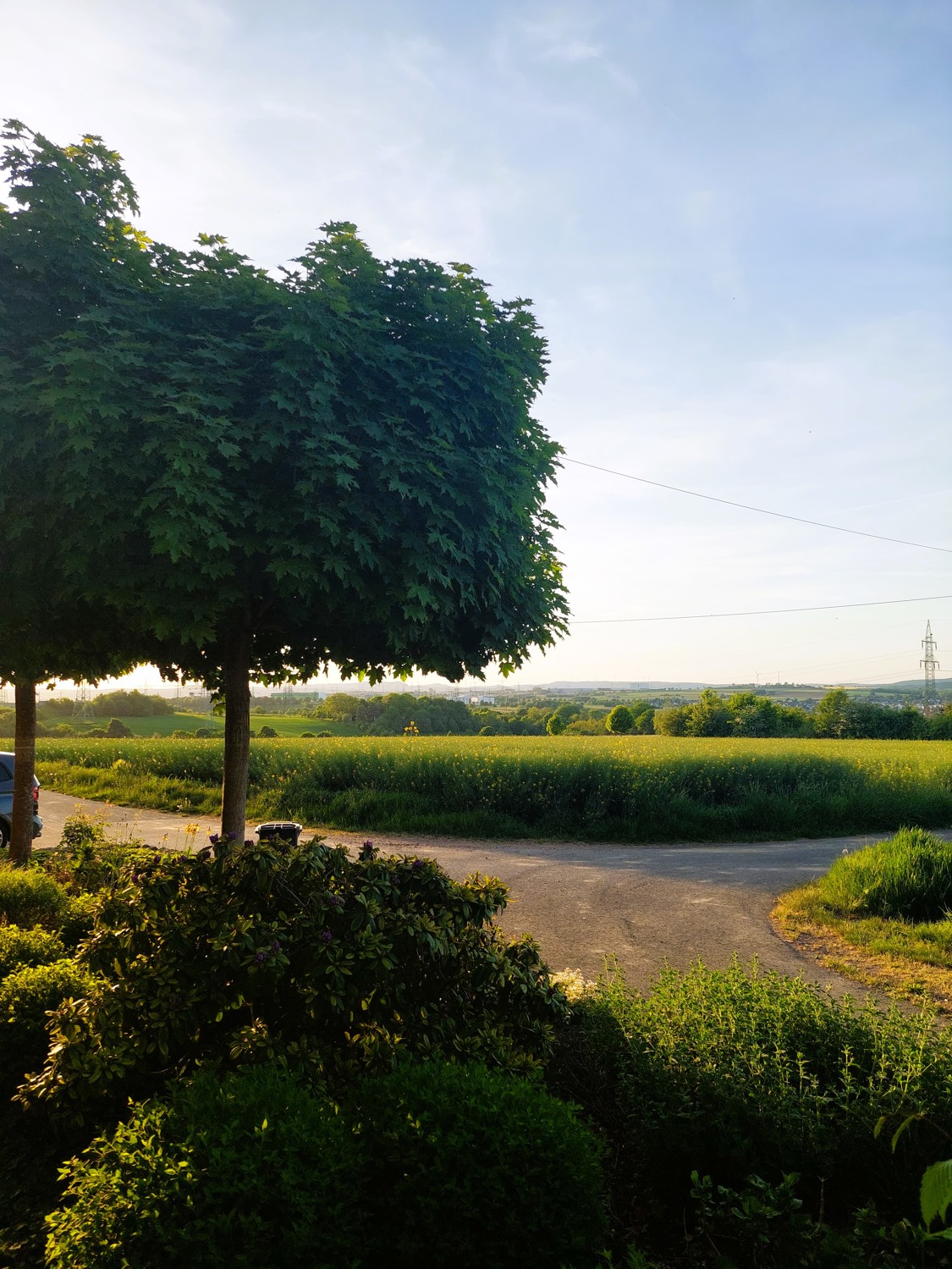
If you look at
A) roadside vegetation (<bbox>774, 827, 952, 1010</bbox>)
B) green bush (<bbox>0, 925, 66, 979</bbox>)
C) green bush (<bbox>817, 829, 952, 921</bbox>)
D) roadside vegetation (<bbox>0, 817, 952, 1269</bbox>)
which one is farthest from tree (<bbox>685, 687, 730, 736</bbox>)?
green bush (<bbox>0, 925, 66, 979</bbox>)

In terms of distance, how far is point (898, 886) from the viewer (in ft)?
29.6

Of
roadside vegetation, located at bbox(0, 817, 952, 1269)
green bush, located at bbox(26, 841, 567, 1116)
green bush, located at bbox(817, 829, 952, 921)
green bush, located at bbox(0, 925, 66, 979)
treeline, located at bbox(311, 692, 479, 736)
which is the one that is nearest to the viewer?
roadside vegetation, located at bbox(0, 817, 952, 1269)

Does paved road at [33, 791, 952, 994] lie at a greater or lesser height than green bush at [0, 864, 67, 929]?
lesser

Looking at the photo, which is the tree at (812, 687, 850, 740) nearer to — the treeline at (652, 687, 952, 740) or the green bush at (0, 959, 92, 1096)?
the treeline at (652, 687, 952, 740)

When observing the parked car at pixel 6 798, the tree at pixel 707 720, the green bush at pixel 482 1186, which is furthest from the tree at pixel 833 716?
the green bush at pixel 482 1186

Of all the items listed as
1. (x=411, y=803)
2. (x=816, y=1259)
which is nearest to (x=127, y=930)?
(x=816, y=1259)

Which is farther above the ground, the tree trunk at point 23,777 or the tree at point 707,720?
the tree trunk at point 23,777

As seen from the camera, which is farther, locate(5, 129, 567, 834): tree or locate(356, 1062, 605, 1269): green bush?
locate(5, 129, 567, 834): tree

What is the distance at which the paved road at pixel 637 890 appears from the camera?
761cm

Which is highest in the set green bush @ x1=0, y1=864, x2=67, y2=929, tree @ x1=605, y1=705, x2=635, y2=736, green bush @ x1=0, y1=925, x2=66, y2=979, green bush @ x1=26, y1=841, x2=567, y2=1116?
green bush @ x1=26, y1=841, x2=567, y2=1116

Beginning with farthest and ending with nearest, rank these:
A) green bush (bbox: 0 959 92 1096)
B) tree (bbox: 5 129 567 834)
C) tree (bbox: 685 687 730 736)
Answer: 1. tree (bbox: 685 687 730 736)
2. tree (bbox: 5 129 567 834)
3. green bush (bbox: 0 959 92 1096)

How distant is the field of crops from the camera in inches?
635

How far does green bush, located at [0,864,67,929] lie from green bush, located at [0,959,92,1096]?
7.01ft

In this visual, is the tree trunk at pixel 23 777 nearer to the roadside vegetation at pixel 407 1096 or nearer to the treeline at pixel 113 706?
the roadside vegetation at pixel 407 1096
